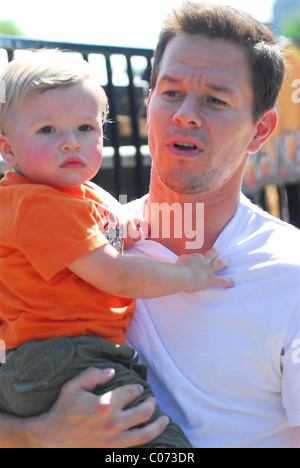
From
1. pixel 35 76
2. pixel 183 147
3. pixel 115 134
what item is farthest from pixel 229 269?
pixel 115 134

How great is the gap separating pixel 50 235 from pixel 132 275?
0.80 ft

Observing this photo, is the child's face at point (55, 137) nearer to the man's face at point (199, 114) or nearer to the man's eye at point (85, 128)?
the man's eye at point (85, 128)

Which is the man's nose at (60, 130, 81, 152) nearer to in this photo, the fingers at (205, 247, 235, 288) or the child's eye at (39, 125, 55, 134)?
the child's eye at (39, 125, 55, 134)

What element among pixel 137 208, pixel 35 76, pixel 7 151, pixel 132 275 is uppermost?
pixel 35 76

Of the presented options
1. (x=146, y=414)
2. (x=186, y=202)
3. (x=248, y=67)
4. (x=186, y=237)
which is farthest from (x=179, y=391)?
(x=248, y=67)

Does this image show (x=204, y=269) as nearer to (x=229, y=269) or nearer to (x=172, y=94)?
(x=229, y=269)

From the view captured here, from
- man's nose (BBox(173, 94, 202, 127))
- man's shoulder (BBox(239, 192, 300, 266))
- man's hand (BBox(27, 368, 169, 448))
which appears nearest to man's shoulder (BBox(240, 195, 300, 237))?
man's shoulder (BBox(239, 192, 300, 266))

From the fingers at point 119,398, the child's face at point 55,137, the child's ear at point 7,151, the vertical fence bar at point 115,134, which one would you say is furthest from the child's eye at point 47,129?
the vertical fence bar at point 115,134

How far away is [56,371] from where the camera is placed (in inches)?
66.2

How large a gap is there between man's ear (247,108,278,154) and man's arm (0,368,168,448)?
108cm

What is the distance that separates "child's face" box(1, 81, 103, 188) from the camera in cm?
169

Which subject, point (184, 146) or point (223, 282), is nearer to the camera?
point (223, 282)

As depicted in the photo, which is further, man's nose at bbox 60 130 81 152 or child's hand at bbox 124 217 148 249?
child's hand at bbox 124 217 148 249

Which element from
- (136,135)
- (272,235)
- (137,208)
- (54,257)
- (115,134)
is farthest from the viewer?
(136,135)
